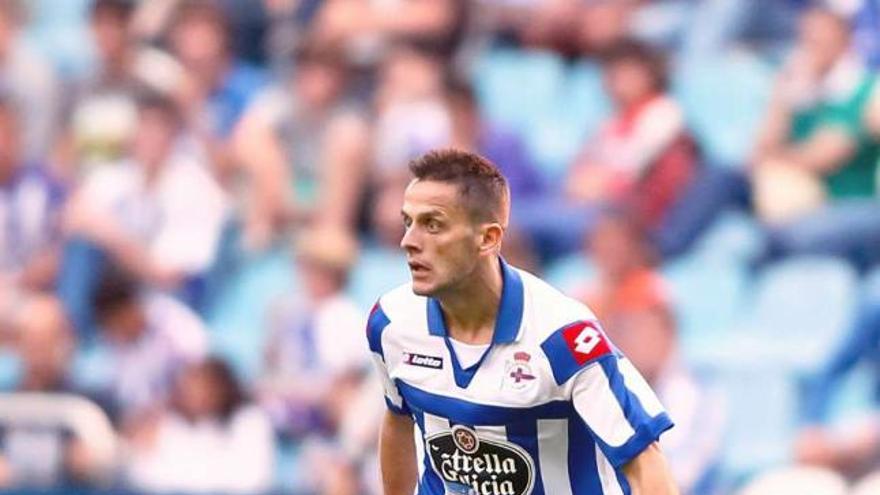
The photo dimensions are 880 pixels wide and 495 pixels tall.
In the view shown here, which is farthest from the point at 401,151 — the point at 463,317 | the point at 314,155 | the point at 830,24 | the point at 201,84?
the point at 463,317

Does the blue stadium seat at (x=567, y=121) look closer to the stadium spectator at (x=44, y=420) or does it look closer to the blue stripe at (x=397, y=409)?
the stadium spectator at (x=44, y=420)

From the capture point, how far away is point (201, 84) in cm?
1220

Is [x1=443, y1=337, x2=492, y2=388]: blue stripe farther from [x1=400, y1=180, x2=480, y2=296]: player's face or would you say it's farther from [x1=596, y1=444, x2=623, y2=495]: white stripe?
[x1=596, y1=444, x2=623, y2=495]: white stripe

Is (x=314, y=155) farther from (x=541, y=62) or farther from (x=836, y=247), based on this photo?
(x=836, y=247)

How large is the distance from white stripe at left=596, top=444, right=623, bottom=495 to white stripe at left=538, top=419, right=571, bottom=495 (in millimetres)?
94

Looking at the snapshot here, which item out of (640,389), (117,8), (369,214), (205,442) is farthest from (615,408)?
(117,8)

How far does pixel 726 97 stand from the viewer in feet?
35.7

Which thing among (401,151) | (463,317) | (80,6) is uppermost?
(80,6)

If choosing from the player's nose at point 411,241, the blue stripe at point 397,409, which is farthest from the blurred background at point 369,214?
the player's nose at point 411,241

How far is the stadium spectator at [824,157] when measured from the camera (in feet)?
32.9

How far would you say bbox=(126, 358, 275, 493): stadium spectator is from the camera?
425 inches

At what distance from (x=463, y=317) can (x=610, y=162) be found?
5065 millimetres

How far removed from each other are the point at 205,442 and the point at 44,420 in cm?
107

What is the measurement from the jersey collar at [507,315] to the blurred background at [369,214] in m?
4.10
